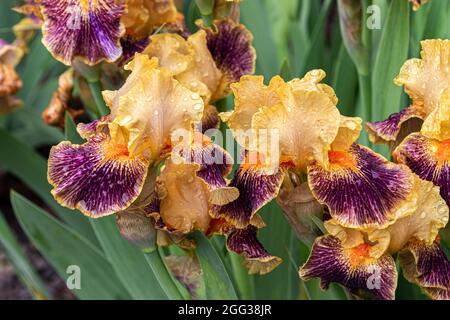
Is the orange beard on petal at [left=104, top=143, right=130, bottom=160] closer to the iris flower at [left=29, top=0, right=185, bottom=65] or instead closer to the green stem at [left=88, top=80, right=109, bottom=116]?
the iris flower at [left=29, top=0, right=185, bottom=65]

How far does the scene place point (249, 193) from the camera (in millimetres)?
1104

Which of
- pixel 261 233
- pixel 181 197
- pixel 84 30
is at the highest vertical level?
pixel 84 30

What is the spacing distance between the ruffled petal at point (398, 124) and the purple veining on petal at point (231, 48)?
314 millimetres

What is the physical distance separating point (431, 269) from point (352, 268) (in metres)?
0.13

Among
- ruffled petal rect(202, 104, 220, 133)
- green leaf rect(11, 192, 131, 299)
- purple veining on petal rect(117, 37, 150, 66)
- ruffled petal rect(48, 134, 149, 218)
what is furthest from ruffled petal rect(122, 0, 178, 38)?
green leaf rect(11, 192, 131, 299)

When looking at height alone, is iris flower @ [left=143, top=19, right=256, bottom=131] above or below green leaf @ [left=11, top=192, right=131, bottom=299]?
above

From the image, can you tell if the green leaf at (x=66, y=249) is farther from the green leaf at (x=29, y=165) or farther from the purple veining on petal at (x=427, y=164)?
the purple veining on petal at (x=427, y=164)

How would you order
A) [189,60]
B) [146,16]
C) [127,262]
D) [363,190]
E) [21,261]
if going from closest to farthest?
1. [363,190]
2. [189,60]
3. [146,16]
4. [127,262]
5. [21,261]

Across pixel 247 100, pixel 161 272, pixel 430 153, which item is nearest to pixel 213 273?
pixel 161 272

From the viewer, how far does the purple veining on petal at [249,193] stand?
3.55ft

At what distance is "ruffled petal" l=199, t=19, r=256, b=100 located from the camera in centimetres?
144

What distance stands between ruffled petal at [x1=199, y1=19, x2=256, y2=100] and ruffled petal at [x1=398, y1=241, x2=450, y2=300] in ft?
1.68

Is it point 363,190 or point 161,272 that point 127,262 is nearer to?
point 161,272
